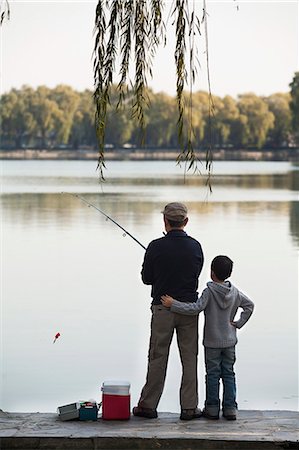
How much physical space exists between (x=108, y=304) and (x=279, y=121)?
85.3 metres

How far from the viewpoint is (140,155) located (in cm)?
9875

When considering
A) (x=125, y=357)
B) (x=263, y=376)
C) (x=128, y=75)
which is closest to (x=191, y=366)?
(x=128, y=75)

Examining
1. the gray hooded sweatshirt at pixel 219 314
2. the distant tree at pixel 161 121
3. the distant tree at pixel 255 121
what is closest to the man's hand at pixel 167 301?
the gray hooded sweatshirt at pixel 219 314

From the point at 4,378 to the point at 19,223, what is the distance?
15838 millimetres

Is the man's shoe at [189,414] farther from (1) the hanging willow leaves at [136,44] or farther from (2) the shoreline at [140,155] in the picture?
(2) the shoreline at [140,155]

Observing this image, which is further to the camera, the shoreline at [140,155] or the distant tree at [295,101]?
the shoreline at [140,155]

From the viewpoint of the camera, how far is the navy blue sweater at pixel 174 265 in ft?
17.3

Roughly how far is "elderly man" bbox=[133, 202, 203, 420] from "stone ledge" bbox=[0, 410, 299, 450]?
0.40ft

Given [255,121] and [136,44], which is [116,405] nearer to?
[136,44]

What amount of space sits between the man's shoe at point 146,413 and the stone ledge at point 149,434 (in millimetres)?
45

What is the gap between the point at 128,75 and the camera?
394 centimetres

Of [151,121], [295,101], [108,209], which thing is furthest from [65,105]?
[108,209]

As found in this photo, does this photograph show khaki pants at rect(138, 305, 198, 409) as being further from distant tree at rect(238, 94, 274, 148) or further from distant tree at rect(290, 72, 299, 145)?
distant tree at rect(238, 94, 274, 148)

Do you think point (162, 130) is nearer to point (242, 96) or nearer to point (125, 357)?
point (242, 96)
